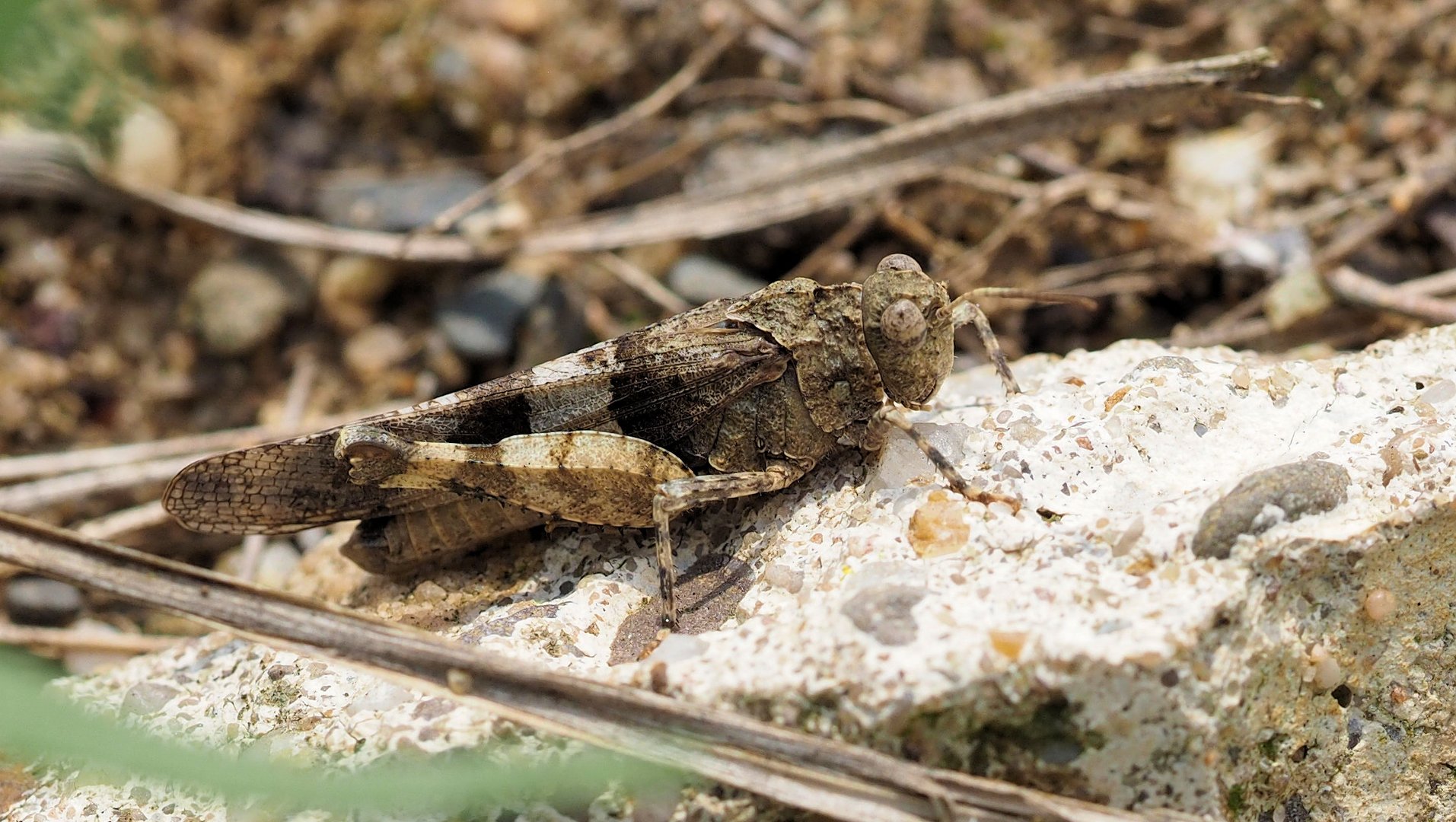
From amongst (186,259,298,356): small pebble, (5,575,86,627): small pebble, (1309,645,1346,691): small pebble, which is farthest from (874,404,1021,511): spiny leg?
(186,259,298,356): small pebble

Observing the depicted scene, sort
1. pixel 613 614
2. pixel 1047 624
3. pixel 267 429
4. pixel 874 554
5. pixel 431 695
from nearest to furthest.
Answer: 1. pixel 1047 624
2. pixel 431 695
3. pixel 874 554
4. pixel 613 614
5. pixel 267 429

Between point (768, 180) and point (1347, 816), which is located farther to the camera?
point (768, 180)

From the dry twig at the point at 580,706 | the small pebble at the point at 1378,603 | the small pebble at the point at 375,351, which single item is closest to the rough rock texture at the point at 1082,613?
the small pebble at the point at 1378,603

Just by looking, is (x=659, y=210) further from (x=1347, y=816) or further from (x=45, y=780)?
(x=1347, y=816)

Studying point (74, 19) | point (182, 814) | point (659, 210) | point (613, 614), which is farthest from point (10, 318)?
point (613, 614)

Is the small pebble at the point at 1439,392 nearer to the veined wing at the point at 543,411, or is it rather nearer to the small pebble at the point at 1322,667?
the small pebble at the point at 1322,667

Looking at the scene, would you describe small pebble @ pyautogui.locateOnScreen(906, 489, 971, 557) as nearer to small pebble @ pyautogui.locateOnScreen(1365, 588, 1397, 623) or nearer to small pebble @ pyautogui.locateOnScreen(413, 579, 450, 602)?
small pebble @ pyautogui.locateOnScreen(1365, 588, 1397, 623)
